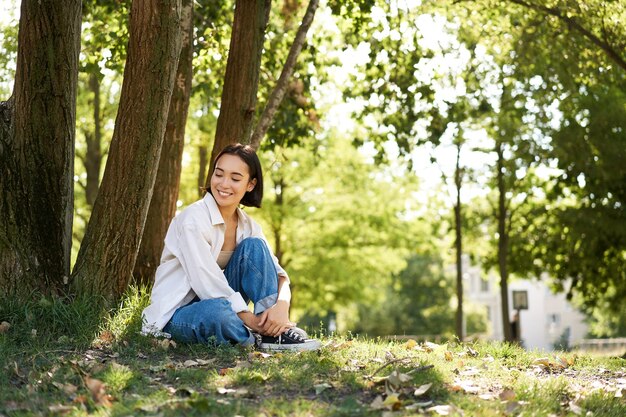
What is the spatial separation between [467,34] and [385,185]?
12743 mm

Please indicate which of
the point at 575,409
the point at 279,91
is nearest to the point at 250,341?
the point at 575,409

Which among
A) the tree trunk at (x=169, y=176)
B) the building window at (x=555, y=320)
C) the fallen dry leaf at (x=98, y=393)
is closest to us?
the fallen dry leaf at (x=98, y=393)

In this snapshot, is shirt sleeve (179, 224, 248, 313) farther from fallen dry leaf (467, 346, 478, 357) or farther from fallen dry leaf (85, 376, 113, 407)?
fallen dry leaf (467, 346, 478, 357)

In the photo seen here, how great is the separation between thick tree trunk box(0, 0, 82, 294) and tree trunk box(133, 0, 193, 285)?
1.81 meters

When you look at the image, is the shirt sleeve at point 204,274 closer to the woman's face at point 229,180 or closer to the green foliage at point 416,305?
the woman's face at point 229,180

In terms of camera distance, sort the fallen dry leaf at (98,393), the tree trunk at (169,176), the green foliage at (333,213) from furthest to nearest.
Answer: the green foliage at (333,213)
the tree trunk at (169,176)
the fallen dry leaf at (98,393)

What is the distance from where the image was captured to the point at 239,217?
630cm

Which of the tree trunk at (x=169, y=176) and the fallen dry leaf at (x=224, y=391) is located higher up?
the tree trunk at (x=169, y=176)

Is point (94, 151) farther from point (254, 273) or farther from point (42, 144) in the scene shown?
point (254, 273)

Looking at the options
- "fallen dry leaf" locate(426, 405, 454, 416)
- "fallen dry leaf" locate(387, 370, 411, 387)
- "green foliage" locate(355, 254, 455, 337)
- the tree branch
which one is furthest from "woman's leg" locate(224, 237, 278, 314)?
"green foliage" locate(355, 254, 455, 337)

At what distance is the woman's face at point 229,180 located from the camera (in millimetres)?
6117

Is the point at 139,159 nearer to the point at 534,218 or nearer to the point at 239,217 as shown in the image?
the point at 239,217

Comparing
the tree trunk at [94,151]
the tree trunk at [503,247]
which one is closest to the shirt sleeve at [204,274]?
the tree trunk at [94,151]

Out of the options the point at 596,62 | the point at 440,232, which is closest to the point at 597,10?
the point at 596,62
